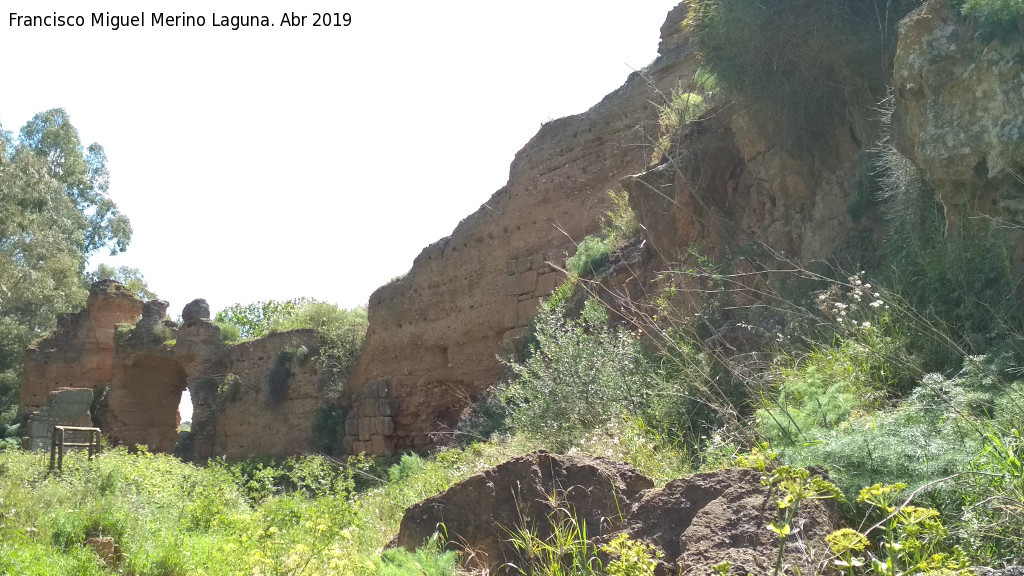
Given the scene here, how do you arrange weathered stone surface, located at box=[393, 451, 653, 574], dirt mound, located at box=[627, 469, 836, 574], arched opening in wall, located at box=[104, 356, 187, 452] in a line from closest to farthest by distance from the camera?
dirt mound, located at box=[627, 469, 836, 574], weathered stone surface, located at box=[393, 451, 653, 574], arched opening in wall, located at box=[104, 356, 187, 452]

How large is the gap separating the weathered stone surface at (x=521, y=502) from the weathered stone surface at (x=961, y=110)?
3329 mm

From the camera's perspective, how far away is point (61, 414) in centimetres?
1898

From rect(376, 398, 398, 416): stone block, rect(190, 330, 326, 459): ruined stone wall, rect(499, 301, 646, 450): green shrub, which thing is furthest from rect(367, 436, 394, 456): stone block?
rect(499, 301, 646, 450): green shrub

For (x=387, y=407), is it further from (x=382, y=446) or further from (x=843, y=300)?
(x=843, y=300)

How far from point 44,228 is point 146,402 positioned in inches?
229

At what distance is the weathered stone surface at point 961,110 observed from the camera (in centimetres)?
545

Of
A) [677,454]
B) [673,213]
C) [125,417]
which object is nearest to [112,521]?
[677,454]

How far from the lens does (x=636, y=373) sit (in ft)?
24.3

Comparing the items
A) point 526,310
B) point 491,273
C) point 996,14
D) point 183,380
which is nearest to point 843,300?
point 996,14

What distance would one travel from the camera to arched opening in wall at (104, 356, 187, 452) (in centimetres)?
2173

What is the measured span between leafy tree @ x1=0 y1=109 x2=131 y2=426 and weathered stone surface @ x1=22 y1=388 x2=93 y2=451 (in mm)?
2661

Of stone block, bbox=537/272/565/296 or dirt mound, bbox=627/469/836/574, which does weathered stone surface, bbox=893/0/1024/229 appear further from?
stone block, bbox=537/272/565/296

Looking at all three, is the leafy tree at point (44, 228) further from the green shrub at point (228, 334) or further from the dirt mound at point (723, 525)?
the dirt mound at point (723, 525)

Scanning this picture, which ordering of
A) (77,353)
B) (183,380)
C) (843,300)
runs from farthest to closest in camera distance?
1. (183,380)
2. (77,353)
3. (843,300)
